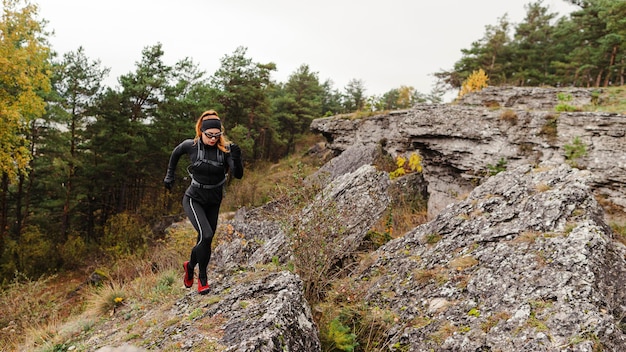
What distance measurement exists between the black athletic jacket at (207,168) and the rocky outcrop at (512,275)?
233cm

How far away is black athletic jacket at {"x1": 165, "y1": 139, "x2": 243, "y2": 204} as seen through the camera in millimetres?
3836

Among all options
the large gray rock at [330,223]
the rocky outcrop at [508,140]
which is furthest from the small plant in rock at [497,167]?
the large gray rock at [330,223]

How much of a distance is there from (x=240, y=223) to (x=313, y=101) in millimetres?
24024

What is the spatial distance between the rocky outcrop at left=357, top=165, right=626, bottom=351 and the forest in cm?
1070

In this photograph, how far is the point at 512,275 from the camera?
139 inches

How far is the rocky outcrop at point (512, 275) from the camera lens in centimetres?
288

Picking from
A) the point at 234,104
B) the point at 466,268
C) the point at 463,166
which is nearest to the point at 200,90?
the point at 234,104

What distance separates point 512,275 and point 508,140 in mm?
6039

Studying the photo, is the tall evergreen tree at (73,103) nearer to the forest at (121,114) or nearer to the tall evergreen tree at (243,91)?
the forest at (121,114)

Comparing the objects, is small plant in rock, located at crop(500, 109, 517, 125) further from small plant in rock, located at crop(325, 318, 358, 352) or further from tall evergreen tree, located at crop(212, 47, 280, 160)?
tall evergreen tree, located at crop(212, 47, 280, 160)

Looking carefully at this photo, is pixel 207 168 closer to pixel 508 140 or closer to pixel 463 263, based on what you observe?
pixel 463 263

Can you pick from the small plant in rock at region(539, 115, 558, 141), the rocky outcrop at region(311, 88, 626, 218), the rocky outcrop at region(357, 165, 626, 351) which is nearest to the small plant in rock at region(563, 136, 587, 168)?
the rocky outcrop at region(311, 88, 626, 218)

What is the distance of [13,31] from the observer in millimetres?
10320

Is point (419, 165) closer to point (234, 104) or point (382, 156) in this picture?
point (382, 156)
